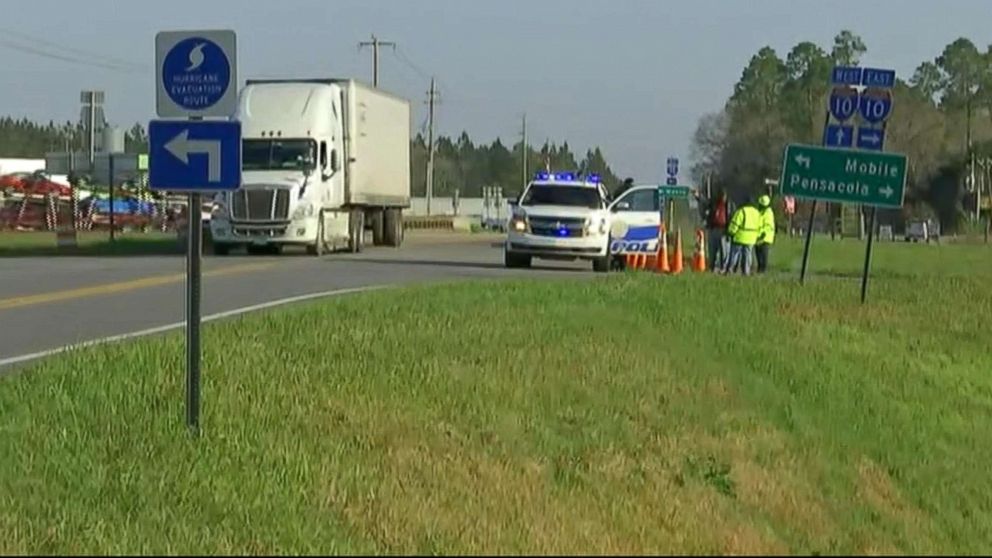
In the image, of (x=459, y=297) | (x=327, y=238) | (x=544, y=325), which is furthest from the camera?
(x=327, y=238)

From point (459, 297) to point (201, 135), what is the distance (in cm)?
958

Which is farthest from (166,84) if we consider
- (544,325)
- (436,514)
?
(544,325)

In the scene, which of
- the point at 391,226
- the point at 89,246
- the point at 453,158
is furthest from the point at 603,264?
the point at 453,158

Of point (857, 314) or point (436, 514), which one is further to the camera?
point (857, 314)

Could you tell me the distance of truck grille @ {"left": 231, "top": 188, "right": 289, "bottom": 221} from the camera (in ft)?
125

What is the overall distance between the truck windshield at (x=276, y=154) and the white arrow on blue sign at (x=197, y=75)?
28190 mm

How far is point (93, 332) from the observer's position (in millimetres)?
18172

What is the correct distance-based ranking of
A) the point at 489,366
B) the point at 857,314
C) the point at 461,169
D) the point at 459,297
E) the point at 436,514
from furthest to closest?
the point at 461,169 < the point at 857,314 < the point at 459,297 < the point at 489,366 < the point at 436,514

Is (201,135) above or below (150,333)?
above

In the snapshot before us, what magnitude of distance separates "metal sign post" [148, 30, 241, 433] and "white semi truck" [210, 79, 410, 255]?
2679cm

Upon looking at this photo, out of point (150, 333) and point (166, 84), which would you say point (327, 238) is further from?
point (166, 84)

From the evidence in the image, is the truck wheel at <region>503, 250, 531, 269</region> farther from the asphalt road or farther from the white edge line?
the white edge line

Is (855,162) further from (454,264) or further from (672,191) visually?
(672,191)

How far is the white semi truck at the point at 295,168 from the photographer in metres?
38.2
